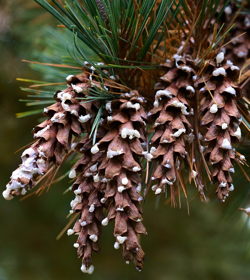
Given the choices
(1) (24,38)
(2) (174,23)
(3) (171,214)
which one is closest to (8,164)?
(1) (24,38)

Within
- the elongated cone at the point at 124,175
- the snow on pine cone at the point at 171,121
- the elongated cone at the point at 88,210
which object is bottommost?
the elongated cone at the point at 88,210

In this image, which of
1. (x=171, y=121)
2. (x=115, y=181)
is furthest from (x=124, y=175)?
(x=171, y=121)

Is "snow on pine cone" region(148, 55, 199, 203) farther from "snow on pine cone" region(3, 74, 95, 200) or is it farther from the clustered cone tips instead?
"snow on pine cone" region(3, 74, 95, 200)

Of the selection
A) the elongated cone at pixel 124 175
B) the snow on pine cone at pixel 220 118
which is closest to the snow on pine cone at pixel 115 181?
the elongated cone at pixel 124 175

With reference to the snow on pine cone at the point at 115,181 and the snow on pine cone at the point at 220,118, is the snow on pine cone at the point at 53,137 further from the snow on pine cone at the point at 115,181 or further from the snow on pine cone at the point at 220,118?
the snow on pine cone at the point at 220,118

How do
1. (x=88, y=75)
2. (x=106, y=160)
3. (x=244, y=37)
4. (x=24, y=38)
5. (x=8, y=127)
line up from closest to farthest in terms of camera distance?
(x=106, y=160) < (x=88, y=75) < (x=244, y=37) < (x=24, y=38) < (x=8, y=127)

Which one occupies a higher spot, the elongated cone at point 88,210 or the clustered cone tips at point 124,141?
the clustered cone tips at point 124,141

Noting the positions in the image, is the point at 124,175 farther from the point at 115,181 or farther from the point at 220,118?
the point at 220,118

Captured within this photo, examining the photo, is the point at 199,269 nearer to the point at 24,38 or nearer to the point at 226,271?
the point at 226,271
